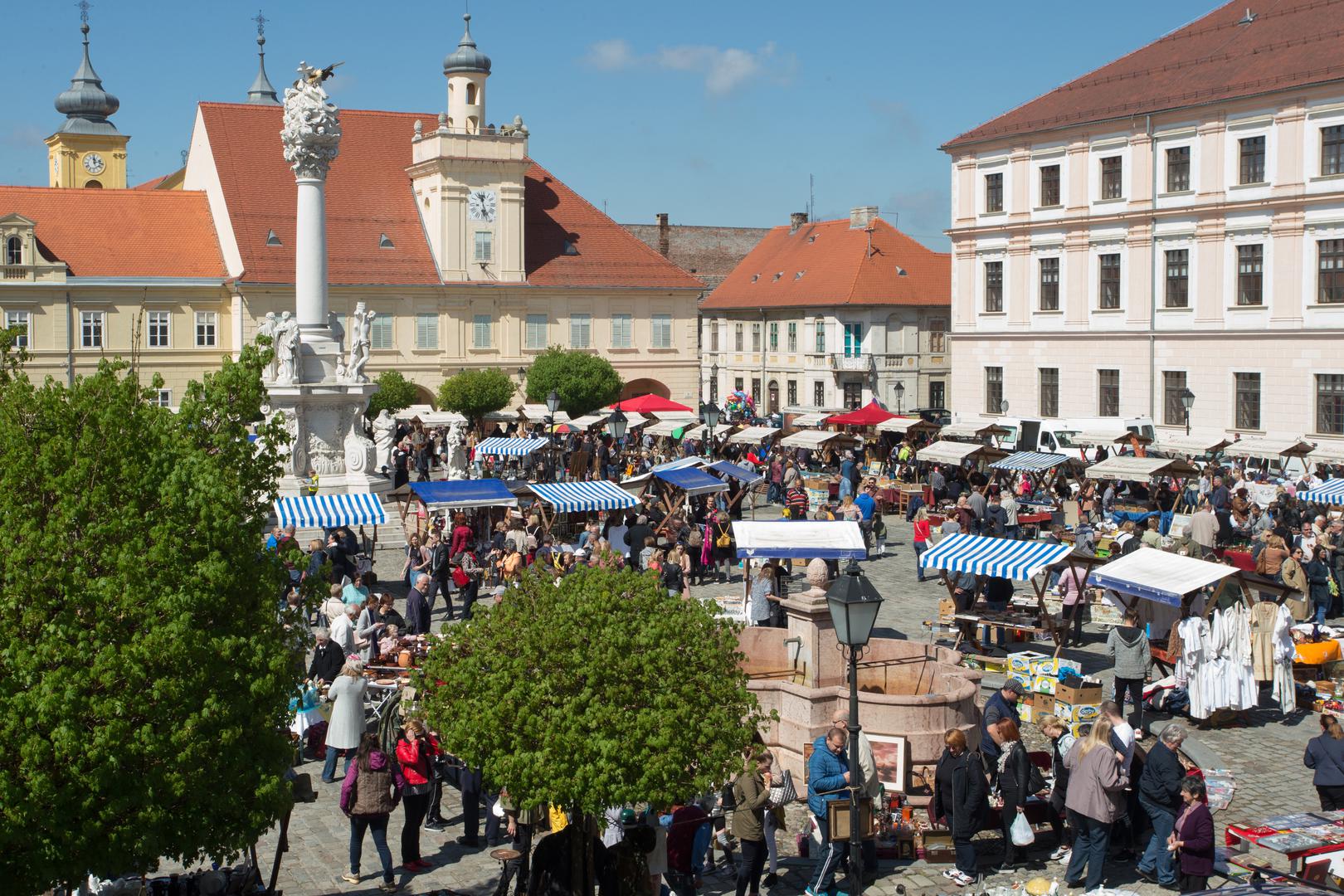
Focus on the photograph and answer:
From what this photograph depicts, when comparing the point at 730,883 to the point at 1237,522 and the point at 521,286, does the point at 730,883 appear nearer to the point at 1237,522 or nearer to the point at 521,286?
the point at 1237,522

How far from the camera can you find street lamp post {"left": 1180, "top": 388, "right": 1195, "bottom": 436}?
39.5 m

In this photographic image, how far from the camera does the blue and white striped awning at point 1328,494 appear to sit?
90.6 feet

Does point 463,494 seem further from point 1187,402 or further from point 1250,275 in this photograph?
point 1250,275

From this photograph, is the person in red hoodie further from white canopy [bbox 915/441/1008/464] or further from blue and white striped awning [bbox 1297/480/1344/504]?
white canopy [bbox 915/441/1008/464]

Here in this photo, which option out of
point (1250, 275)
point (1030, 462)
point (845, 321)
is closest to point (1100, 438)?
point (1030, 462)

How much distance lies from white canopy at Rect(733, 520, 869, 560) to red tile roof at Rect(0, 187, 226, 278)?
4290cm

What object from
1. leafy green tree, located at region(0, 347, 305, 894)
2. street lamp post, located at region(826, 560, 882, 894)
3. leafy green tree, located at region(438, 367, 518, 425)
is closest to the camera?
leafy green tree, located at region(0, 347, 305, 894)

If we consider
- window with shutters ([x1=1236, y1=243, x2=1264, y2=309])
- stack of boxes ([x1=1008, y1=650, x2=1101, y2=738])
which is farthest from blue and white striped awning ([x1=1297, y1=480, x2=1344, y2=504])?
window with shutters ([x1=1236, y1=243, x2=1264, y2=309])

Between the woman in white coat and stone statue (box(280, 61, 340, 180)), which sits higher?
stone statue (box(280, 61, 340, 180))

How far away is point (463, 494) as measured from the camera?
26.5 metres

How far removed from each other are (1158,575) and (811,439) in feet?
80.2

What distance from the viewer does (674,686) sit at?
10.2 m

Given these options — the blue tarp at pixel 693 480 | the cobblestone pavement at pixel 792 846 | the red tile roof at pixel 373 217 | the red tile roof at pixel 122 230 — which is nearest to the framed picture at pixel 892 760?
the cobblestone pavement at pixel 792 846

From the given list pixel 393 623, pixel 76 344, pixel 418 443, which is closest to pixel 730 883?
pixel 393 623
